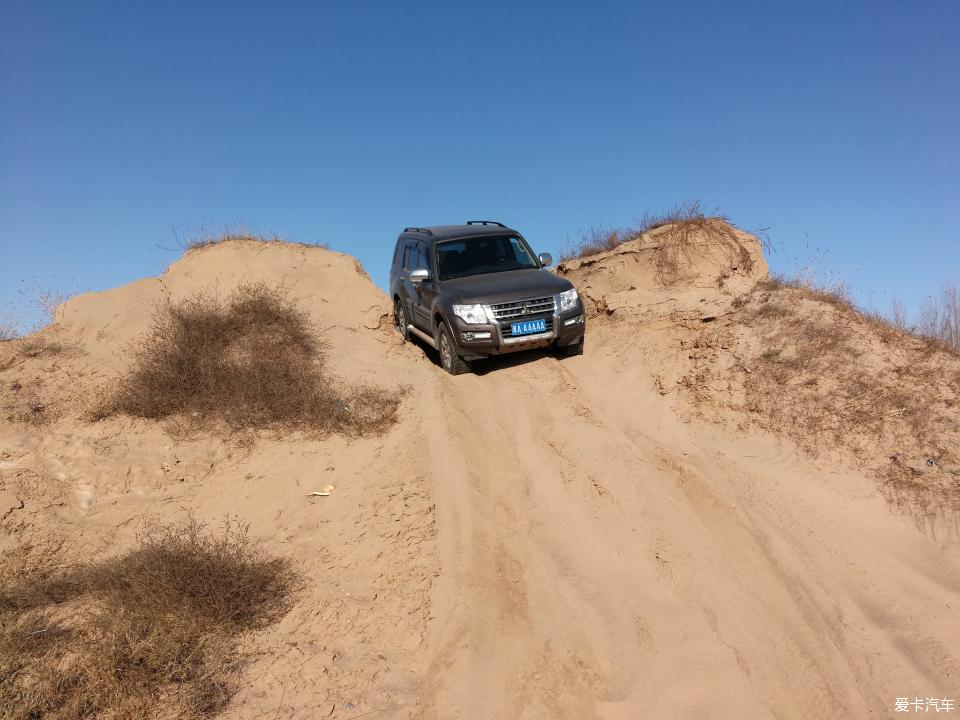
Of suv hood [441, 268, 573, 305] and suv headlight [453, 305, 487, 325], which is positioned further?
suv hood [441, 268, 573, 305]

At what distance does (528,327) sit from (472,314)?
2.68ft

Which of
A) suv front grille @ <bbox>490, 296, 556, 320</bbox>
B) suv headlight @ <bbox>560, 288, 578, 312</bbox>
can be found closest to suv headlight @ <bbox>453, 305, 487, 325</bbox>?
suv front grille @ <bbox>490, 296, 556, 320</bbox>

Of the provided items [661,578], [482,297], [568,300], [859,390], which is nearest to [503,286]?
[482,297]

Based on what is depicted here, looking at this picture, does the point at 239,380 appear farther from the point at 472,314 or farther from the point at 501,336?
the point at 501,336

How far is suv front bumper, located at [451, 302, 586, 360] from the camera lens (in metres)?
9.95

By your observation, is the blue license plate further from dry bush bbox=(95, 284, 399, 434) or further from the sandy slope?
dry bush bbox=(95, 284, 399, 434)

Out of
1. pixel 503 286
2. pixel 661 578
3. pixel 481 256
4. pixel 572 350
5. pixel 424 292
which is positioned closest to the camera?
pixel 661 578

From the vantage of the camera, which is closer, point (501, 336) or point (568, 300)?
point (501, 336)

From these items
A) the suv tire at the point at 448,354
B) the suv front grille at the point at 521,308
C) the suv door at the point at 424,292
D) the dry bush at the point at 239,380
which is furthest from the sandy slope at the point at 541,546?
the suv door at the point at 424,292

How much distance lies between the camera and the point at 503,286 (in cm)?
1037

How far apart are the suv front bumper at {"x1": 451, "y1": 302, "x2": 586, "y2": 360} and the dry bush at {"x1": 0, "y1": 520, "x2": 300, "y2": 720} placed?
4046 millimetres

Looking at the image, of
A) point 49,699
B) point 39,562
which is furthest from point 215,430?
point 49,699

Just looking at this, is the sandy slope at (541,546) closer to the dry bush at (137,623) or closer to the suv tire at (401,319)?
the dry bush at (137,623)

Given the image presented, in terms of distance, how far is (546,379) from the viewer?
9.98 meters
